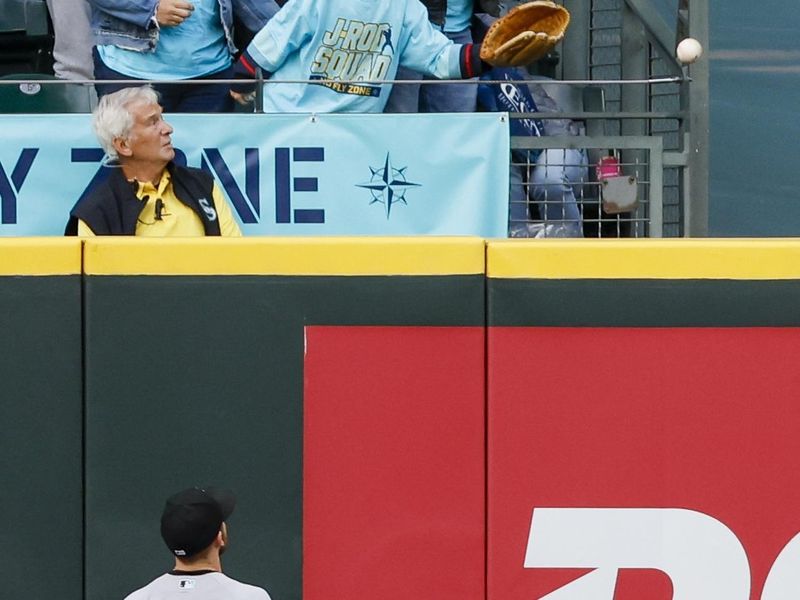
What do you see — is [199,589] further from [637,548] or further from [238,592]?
[637,548]

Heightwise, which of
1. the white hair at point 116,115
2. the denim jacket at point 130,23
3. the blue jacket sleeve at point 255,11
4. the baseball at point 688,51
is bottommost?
the white hair at point 116,115

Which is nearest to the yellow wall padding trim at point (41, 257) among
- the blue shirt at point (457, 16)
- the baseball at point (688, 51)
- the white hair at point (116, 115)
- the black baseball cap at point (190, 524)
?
the white hair at point (116, 115)

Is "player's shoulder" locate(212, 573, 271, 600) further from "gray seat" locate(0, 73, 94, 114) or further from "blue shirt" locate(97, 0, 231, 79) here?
"blue shirt" locate(97, 0, 231, 79)

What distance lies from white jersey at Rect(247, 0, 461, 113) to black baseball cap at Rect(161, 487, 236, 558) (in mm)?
2433

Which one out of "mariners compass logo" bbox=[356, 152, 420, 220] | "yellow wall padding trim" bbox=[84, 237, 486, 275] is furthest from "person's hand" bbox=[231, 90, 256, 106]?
"yellow wall padding trim" bbox=[84, 237, 486, 275]

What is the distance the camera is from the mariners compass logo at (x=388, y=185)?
6355 millimetres

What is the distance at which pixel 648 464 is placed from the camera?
542 centimetres

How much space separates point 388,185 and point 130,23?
131cm

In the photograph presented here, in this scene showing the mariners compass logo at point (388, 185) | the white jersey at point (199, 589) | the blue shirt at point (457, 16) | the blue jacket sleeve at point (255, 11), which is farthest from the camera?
the blue shirt at point (457, 16)

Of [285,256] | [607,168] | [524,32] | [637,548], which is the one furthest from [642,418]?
[524,32]

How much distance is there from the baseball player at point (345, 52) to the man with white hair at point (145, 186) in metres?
0.68

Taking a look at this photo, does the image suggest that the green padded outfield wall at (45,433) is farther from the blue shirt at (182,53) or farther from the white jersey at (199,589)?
the blue shirt at (182,53)

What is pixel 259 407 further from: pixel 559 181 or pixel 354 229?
pixel 559 181

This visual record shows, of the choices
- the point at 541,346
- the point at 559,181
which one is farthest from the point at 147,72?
the point at 541,346
